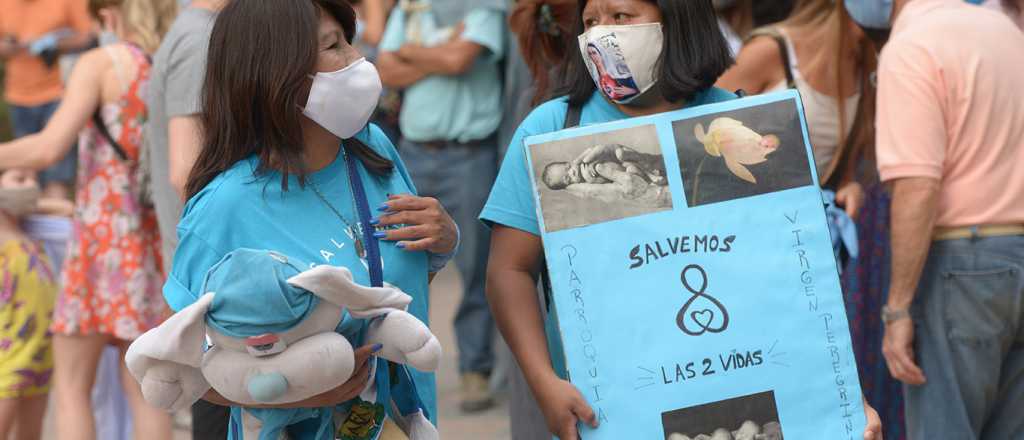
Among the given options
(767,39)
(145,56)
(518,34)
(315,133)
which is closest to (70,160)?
(145,56)

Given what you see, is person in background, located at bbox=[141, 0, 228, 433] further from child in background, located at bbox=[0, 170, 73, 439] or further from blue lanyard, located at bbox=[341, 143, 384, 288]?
blue lanyard, located at bbox=[341, 143, 384, 288]

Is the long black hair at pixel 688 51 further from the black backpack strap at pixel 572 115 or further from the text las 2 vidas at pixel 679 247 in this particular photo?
the text las 2 vidas at pixel 679 247

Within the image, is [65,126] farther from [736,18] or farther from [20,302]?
[736,18]

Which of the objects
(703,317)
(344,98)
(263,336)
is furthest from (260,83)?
(703,317)

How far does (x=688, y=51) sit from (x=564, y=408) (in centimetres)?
84

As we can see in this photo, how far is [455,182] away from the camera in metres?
6.68

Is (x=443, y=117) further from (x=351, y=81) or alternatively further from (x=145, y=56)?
(x=351, y=81)

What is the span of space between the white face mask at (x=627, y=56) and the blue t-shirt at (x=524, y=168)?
0.09m

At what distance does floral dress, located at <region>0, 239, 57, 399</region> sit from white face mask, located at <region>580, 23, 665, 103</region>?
2.72 m

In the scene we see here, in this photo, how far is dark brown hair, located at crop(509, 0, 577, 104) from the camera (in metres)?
4.52

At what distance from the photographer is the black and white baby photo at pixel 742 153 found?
2.86m

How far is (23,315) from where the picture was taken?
16.2 feet

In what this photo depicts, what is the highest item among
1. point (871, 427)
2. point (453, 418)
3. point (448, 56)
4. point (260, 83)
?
point (260, 83)

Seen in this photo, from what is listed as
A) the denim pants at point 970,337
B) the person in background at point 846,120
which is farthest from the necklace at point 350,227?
the person in background at point 846,120
